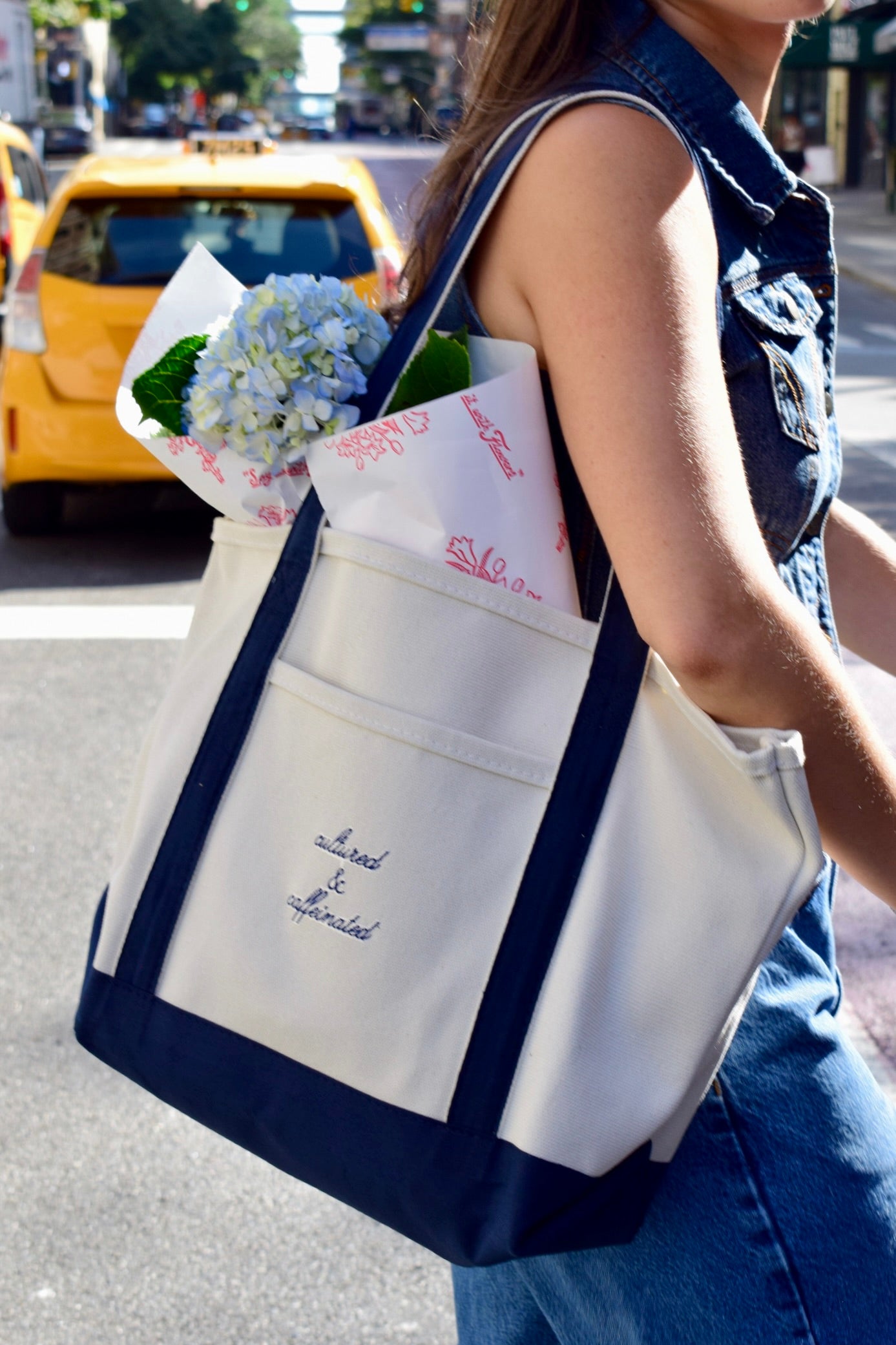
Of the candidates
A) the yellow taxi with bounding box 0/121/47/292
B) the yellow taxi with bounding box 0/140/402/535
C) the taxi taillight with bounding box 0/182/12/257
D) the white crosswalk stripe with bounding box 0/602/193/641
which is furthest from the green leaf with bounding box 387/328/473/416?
the taxi taillight with bounding box 0/182/12/257

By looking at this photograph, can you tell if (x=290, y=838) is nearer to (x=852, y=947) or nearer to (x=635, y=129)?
(x=635, y=129)

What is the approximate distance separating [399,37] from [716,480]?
122 meters

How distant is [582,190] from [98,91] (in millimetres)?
77194

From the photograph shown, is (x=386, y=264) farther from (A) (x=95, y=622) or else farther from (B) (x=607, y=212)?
(B) (x=607, y=212)

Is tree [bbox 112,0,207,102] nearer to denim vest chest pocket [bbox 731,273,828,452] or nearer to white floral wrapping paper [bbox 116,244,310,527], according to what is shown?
white floral wrapping paper [bbox 116,244,310,527]

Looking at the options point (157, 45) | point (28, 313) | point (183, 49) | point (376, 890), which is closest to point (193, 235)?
point (28, 313)

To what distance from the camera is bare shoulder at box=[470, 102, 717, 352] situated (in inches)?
42.9

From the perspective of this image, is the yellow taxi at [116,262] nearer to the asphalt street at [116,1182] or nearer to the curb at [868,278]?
the asphalt street at [116,1182]

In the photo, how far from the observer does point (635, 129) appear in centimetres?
113

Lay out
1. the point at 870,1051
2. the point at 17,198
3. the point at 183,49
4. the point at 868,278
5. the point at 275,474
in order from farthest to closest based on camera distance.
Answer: the point at 183,49 → the point at 868,278 → the point at 17,198 → the point at 870,1051 → the point at 275,474

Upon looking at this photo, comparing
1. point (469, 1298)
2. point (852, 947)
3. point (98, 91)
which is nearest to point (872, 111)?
point (852, 947)

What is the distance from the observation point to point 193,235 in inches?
274

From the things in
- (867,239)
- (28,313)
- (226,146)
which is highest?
(226,146)

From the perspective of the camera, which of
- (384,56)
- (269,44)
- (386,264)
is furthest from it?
(269,44)
